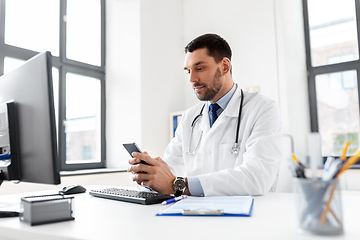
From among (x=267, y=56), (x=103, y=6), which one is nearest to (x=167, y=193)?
(x=267, y=56)

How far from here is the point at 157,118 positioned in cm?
326

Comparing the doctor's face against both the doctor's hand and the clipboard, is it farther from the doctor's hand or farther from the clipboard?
the clipboard

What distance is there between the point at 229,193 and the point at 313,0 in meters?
2.84

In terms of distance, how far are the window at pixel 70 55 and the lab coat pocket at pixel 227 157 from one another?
66.6 inches

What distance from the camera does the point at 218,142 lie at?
1542 mm

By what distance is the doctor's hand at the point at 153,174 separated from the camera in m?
1.14

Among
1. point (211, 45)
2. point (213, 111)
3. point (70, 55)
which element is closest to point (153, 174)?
point (213, 111)

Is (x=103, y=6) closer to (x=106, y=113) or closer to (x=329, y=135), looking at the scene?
(x=106, y=113)

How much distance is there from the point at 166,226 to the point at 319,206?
32 centimetres

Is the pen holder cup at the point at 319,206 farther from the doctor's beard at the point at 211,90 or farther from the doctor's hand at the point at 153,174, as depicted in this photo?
the doctor's beard at the point at 211,90

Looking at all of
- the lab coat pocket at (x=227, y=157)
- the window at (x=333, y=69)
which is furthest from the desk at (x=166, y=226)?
the window at (x=333, y=69)

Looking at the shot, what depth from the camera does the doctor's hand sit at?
1.14 meters

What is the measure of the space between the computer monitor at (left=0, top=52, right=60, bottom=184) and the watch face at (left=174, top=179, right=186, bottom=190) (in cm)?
45

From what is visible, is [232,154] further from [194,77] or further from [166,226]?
[166,226]
